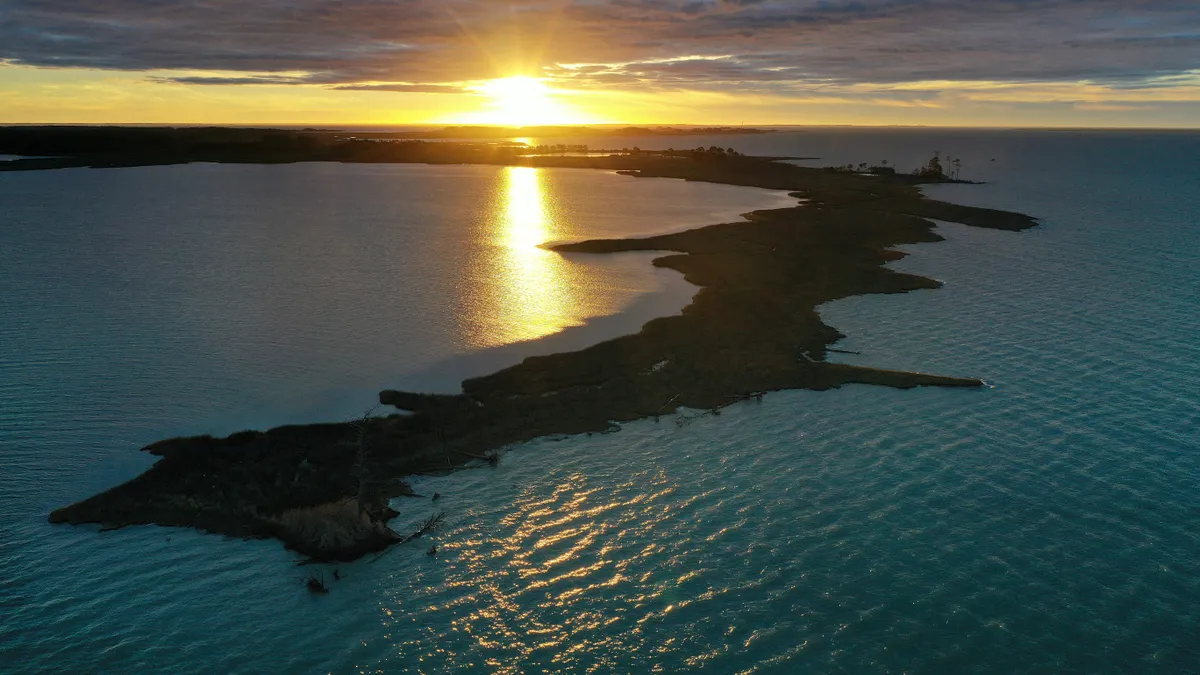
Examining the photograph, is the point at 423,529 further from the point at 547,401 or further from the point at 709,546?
the point at 547,401

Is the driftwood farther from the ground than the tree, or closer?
closer

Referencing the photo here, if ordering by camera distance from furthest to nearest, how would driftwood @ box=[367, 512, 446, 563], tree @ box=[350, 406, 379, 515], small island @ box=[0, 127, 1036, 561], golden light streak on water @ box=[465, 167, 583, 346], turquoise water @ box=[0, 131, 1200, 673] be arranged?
golden light streak on water @ box=[465, 167, 583, 346], small island @ box=[0, 127, 1036, 561], tree @ box=[350, 406, 379, 515], driftwood @ box=[367, 512, 446, 563], turquoise water @ box=[0, 131, 1200, 673]

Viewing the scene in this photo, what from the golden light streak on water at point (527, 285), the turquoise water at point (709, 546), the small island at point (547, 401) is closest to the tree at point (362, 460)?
the small island at point (547, 401)

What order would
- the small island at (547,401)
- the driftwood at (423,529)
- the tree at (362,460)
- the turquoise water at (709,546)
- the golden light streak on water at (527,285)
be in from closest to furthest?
the turquoise water at (709,546) < the driftwood at (423,529) < the tree at (362,460) < the small island at (547,401) < the golden light streak on water at (527,285)

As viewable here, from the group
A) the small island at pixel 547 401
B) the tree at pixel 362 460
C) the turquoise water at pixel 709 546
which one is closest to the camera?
the turquoise water at pixel 709 546

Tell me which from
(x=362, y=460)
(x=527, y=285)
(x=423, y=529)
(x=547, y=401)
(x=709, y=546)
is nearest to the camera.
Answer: (x=709, y=546)

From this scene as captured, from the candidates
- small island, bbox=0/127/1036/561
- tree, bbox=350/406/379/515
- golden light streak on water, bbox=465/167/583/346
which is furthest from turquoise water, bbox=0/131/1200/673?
golden light streak on water, bbox=465/167/583/346

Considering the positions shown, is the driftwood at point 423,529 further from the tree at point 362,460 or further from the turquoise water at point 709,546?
the tree at point 362,460

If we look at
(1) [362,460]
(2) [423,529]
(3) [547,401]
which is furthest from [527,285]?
(2) [423,529]

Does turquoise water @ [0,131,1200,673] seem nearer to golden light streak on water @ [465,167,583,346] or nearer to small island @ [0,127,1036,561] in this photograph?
small island @ [0,127,1036,561]

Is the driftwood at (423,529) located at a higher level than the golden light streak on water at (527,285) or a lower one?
lower
